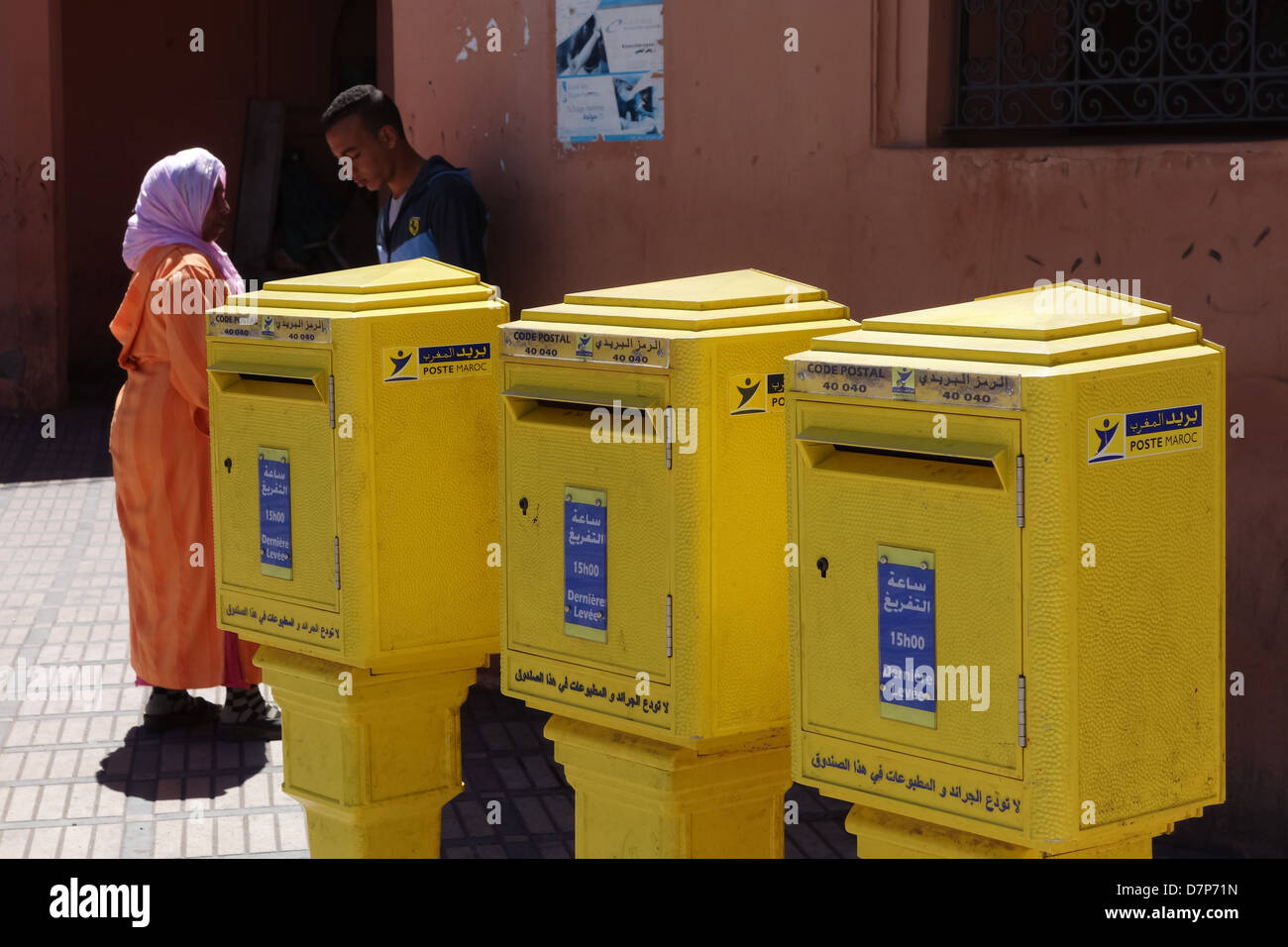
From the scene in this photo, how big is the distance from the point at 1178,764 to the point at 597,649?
905 millimetres

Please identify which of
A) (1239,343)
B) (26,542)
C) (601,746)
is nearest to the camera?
(601,746)

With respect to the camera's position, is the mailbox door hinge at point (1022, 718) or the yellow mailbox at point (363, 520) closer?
the mailbox door hinge at point (1022, 718)

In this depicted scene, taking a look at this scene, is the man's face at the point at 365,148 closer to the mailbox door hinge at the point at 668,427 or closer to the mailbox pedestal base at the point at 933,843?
the mailbox door hinge at the point at 668,427

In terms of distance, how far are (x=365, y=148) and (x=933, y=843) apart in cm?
399

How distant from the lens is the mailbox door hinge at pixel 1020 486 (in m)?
2.17

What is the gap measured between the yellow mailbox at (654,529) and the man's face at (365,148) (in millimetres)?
3075

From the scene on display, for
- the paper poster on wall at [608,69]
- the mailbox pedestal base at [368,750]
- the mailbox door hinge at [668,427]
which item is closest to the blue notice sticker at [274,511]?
the mailbox pedestal base at [368,750]

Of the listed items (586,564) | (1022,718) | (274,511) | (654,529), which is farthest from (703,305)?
(274,511)

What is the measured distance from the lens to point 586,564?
2791mm

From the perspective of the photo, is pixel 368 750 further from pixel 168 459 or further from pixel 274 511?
pixel 168 459

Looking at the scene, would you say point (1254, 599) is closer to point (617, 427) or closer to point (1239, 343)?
point (1239, 343)

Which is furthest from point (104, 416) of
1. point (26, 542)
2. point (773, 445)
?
point (773, 445)

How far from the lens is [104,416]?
12984 millimetres

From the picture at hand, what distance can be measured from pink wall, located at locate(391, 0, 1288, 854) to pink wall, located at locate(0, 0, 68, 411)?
684 centimetres
